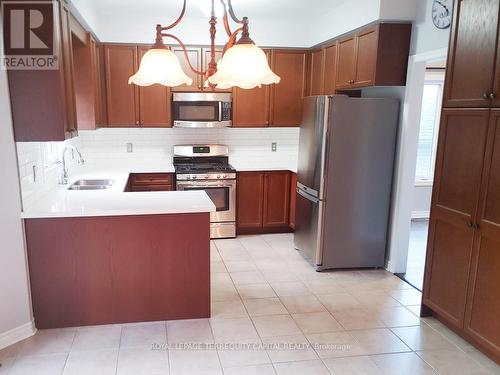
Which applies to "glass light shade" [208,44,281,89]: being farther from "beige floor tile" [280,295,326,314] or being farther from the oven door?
the oven door

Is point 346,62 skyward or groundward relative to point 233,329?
skyward

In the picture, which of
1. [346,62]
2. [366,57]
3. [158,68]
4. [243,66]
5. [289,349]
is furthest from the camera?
[346,62]

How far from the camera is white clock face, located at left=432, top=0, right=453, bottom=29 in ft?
10.5

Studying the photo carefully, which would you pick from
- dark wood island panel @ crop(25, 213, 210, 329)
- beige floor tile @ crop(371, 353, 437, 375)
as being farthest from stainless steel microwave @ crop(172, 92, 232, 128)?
beige floor tile @ crop(371, 353, 437, 375)

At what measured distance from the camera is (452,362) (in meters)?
2.60

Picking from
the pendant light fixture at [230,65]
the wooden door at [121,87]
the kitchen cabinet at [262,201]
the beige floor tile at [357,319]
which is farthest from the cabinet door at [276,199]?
the pendant light fixture at [230,65]

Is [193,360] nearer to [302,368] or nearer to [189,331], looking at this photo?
[189,331]

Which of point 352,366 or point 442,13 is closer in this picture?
point 352,366

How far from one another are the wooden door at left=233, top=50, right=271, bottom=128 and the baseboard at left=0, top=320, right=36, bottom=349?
3.18m

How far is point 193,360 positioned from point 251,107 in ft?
10.9

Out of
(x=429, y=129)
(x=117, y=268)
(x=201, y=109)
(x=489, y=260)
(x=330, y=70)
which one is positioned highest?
(x=330, y=70)

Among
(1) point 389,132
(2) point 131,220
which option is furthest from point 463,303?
(2) point 131,220

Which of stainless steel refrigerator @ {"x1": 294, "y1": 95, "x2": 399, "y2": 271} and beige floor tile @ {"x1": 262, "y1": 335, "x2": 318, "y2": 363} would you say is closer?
beige floor tile @ {"x1": 262, "y1": 335, "x2": 318, "y2": 363}

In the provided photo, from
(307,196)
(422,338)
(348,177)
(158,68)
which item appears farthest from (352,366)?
(158,68)
